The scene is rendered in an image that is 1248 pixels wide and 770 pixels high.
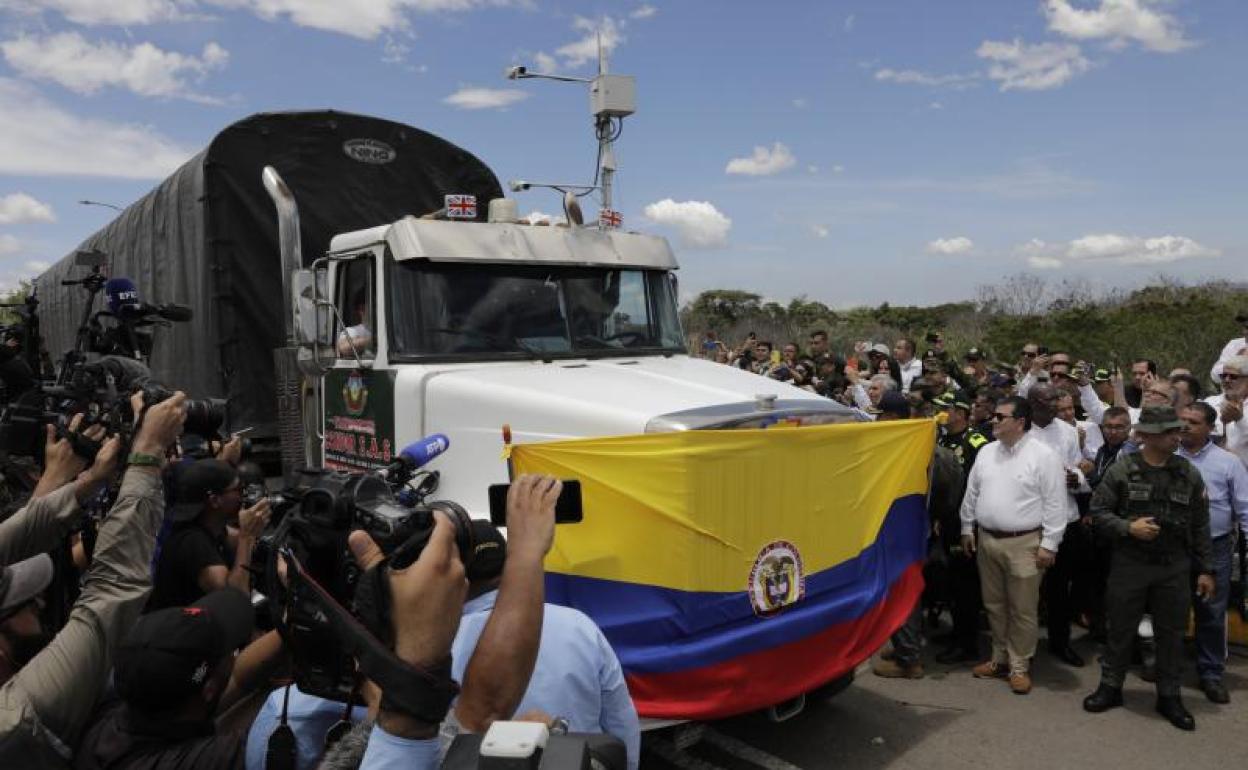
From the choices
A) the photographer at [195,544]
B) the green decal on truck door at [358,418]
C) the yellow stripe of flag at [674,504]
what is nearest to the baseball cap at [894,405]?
the yellow stripe of flag at [674,504]

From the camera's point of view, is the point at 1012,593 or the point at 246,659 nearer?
the point at 246,659

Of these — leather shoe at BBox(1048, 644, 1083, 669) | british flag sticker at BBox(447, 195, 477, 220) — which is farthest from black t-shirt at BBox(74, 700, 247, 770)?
leather shoe at BBox(1048, 644, 1083, 669)

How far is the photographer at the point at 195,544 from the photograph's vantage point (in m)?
3.61

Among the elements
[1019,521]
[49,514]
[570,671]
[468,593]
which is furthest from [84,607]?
[1019,521]

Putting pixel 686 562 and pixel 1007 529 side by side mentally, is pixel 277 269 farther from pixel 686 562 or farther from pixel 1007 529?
pixel 1007 529

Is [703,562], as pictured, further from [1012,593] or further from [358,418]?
[1012,593]

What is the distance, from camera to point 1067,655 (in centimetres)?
623

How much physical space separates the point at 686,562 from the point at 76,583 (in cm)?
271

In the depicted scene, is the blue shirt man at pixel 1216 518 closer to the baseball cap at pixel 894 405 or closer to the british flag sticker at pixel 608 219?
the baseball cap at pixel 894 405

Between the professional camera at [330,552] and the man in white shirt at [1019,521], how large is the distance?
183 inches

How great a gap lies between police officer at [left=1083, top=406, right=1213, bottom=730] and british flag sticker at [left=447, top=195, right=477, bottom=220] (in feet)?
13.8

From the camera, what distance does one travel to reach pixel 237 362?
6.63 meters

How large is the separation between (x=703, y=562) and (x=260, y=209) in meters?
4.72

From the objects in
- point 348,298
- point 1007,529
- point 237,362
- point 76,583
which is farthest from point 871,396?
point 76,583
